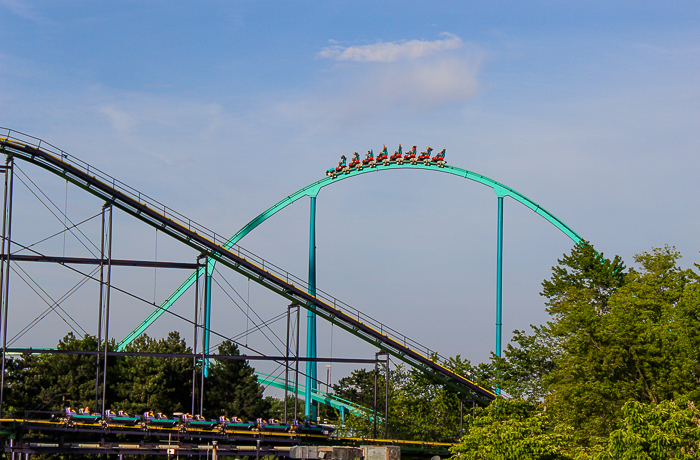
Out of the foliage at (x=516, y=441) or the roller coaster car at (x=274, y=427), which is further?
the roller coaster car at (x=274, y=427)

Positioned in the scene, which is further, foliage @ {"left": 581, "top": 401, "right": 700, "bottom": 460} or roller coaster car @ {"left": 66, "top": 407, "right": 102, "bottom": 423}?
roller coaster car @ {"left": 66, "top": 407, "right": 102, "bottom": 423}

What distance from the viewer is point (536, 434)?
31.9 meters

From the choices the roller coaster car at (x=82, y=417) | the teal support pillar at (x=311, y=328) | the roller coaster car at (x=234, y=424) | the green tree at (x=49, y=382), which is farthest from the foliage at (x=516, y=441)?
the green tree at (x=49, y=382)

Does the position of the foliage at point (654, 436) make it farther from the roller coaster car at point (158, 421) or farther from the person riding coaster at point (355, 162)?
the person riding coaster at point (355, 162)

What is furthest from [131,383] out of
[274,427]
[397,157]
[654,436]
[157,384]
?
[654,436]

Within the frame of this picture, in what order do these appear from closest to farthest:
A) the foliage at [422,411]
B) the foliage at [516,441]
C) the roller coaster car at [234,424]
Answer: the foliage at [516,441], the roller coaster car at [234,424], the foliage at [422,411]

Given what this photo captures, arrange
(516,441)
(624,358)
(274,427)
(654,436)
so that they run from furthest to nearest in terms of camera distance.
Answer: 1. (274,427)
2. (624,358)
3. (516,441)
4. (654,436)

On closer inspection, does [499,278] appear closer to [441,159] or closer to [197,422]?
[441,159]

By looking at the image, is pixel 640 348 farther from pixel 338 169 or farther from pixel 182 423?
pixel 338 169

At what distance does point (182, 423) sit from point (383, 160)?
2367 cm

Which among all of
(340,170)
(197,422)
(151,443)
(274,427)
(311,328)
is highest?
(340,170)

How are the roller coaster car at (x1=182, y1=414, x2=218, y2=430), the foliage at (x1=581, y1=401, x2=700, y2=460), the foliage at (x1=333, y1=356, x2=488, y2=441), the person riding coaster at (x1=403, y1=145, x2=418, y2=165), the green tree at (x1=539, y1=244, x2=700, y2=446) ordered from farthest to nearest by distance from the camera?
the person riding coaster at (x1=403, y1=145, x2=418, y2=165)
the foliage at (x1=333, y1=356, x2=488, y2=441)
the roller coaster car at (x1=182, y1=414, x2=218, y2=430)
the green tree at (x1=539, y1=244, x2=700, y2=446)
the foliage at (x1=581, y1=401, x2=700, y2=460)

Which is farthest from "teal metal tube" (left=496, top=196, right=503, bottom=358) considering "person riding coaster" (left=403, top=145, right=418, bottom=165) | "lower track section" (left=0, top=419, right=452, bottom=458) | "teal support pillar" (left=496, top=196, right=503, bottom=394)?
"lower track section" (left=0, top=419, right=452, bottom=458)

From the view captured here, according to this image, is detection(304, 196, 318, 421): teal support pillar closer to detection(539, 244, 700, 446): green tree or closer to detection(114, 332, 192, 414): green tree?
detection(114, 332, 192, 414): green tree
